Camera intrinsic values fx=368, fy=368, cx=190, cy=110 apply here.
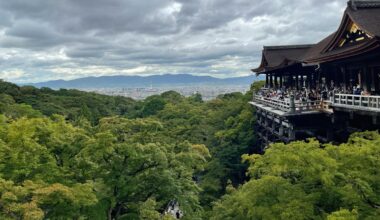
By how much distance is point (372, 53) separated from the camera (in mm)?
16312

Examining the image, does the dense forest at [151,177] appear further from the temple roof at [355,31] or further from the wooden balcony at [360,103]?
the temple roof at [355,31]

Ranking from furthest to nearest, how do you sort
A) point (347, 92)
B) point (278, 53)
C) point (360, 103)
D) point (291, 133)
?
point (278, 53), point (291, 133), point (347, 92), point (360, 103)

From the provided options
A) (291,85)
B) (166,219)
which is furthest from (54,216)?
(291,85)

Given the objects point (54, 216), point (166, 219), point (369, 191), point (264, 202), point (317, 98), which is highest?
point (317, 98)

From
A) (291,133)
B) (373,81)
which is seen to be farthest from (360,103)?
(291,133)

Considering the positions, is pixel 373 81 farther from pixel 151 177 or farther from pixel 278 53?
pixel 278 53

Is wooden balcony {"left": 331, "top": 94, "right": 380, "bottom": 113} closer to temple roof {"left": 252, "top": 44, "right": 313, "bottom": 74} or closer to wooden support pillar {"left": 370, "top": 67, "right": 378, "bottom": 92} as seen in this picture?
wooden support pillar {"left": 370, "top": 67, "right": 378, "bottom": 92}

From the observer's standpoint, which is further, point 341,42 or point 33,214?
point 341,42

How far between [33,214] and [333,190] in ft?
25.5

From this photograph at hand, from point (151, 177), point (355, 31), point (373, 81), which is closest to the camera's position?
point (151, 177)

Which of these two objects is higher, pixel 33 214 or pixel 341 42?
pixel 341 42

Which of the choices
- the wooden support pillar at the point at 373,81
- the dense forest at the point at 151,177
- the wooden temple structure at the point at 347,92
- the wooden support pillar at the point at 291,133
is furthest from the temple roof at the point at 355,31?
the dense forest at the point at 151,177

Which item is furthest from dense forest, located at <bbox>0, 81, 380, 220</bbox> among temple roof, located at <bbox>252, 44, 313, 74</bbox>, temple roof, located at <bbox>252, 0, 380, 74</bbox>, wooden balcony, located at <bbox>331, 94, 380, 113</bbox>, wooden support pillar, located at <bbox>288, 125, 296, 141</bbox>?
temple roof, located at <bbox>252, 44, 313, 74</bbox>

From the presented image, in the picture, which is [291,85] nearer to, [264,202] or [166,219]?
[166,219]
